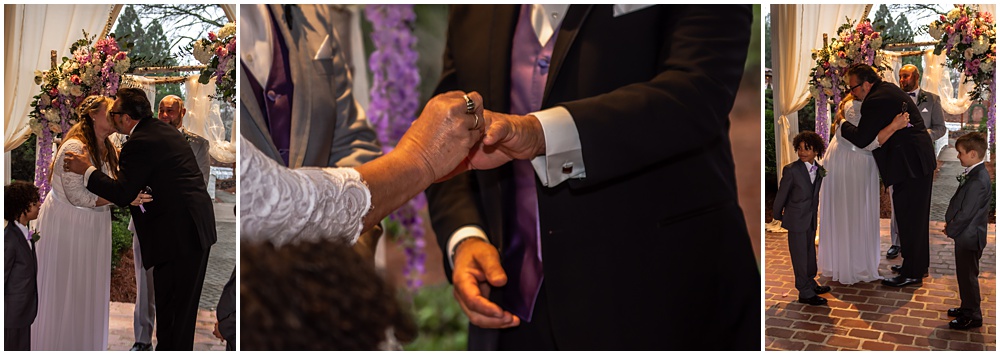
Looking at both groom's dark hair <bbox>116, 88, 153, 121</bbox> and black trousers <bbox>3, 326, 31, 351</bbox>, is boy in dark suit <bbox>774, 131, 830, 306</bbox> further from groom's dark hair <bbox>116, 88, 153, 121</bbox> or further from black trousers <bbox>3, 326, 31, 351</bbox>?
black trousers <bbox>3, 326, 31, 351</bbox>

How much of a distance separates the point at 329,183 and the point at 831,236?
1.57 metres

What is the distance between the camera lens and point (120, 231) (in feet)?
8.59

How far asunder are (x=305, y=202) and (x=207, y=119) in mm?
725

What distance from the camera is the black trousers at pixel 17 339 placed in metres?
2.67

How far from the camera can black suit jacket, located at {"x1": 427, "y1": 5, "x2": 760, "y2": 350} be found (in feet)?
7.51


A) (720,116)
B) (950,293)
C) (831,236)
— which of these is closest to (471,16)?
(720,116)

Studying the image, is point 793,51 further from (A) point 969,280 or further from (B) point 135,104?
(B) point 135,104

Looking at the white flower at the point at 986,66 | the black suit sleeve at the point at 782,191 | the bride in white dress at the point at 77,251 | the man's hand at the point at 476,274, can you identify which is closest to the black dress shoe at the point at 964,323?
the black suit sleeve at the point at 782,191

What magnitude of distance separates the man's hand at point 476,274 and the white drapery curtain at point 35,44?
1410 millimetres

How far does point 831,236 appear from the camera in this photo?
2557 millimetres

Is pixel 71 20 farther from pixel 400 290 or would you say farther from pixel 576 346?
pixel 576 346

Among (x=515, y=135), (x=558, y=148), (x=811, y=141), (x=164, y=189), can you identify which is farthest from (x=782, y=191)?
(x=164, y=189)

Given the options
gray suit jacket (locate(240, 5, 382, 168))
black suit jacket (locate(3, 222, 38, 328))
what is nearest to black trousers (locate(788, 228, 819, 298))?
gray suit jacket (locate(240, 5, 382, 168))

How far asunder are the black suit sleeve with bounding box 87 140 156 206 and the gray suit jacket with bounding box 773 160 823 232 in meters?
1.97
